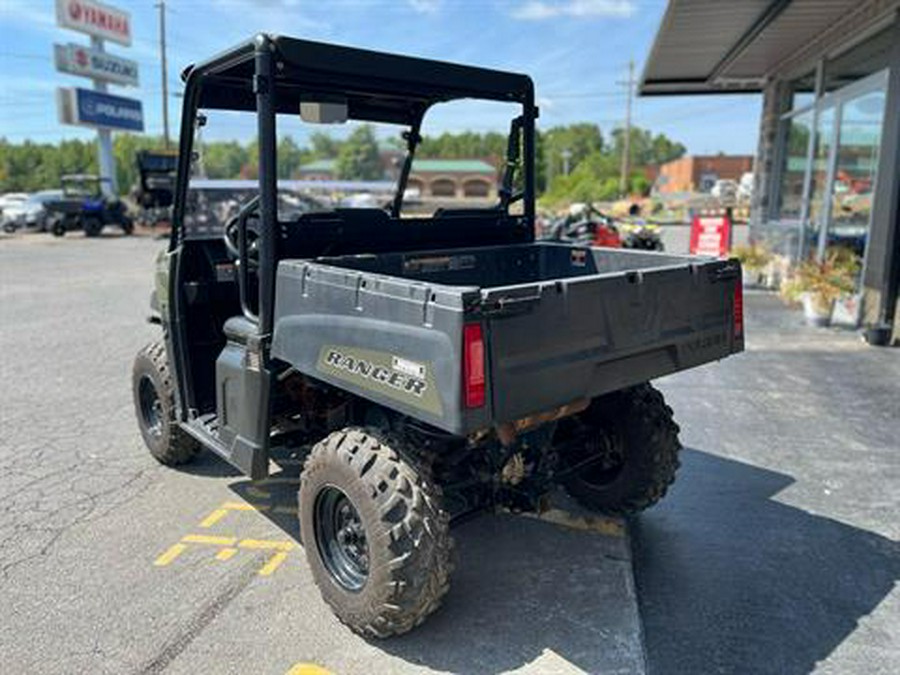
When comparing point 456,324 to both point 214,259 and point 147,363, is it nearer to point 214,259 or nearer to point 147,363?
point 214,259

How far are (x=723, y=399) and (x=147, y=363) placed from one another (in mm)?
4668

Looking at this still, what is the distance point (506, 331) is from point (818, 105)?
10.9 m

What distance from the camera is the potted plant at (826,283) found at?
30.1 feet

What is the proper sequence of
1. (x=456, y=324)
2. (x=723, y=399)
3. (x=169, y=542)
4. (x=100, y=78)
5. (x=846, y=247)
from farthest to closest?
(x=100, y=78), (x=846, y=247), (x=723, y=399), (x=169, y=542), (x=456, y=324)

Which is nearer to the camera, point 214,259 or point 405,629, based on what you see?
point 405,629

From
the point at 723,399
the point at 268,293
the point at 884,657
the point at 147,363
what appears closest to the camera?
the point at 884,657

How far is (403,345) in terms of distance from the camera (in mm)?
2688

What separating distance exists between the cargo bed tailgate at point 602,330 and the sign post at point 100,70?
3107 cm

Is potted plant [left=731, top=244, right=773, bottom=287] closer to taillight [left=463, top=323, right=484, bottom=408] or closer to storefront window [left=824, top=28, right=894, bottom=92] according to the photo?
storefront window [left=824, top=28, right=894, bottom=92]

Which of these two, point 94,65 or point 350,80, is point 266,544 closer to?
point 350,80

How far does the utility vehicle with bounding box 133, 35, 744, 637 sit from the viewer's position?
269cm

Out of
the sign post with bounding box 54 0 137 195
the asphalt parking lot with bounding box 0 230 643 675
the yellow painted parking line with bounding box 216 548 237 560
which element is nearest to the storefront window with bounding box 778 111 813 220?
the asphalt parking lot with bounding box 0 230 643 675

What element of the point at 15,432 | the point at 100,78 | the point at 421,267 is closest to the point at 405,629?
the point at 421,267

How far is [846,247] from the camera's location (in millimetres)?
9984
